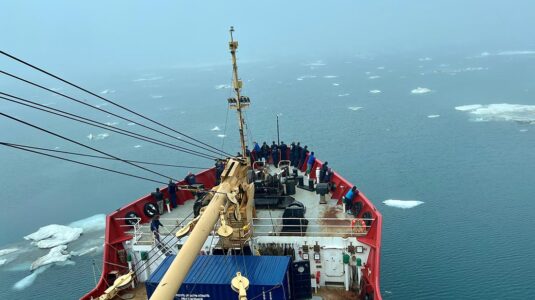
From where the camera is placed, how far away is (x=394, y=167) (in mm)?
29781

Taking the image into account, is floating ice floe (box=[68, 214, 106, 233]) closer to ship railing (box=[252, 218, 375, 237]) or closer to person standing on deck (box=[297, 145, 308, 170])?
person standing on deck (box=[297, 145, 308, 170])

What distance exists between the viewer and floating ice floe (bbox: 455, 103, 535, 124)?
38.7 m

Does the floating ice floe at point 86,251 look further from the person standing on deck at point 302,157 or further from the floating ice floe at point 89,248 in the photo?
the person standing on deck at point 302,157

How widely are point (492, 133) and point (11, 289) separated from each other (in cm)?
3446

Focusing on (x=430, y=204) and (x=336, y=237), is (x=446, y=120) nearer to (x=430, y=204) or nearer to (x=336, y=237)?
(x=430, y=204)

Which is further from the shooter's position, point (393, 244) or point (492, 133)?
point (492, 133)

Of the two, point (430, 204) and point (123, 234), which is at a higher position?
point (123, 234)

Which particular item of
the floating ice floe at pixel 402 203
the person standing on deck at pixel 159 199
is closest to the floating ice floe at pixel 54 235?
the person standing on deck at pixel 159 199

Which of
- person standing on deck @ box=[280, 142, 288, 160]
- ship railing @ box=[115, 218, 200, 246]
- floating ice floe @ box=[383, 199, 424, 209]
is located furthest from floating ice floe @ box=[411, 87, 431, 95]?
ship railing @ box=[115, 218, 200, 246]

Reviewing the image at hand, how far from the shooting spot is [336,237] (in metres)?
10.9

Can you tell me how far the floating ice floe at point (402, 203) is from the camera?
23655 millimetres

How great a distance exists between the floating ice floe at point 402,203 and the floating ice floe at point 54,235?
17.2 m

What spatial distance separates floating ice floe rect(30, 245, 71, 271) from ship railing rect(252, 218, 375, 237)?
13317 millimetres

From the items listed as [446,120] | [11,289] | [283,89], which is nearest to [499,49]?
[283,89]
